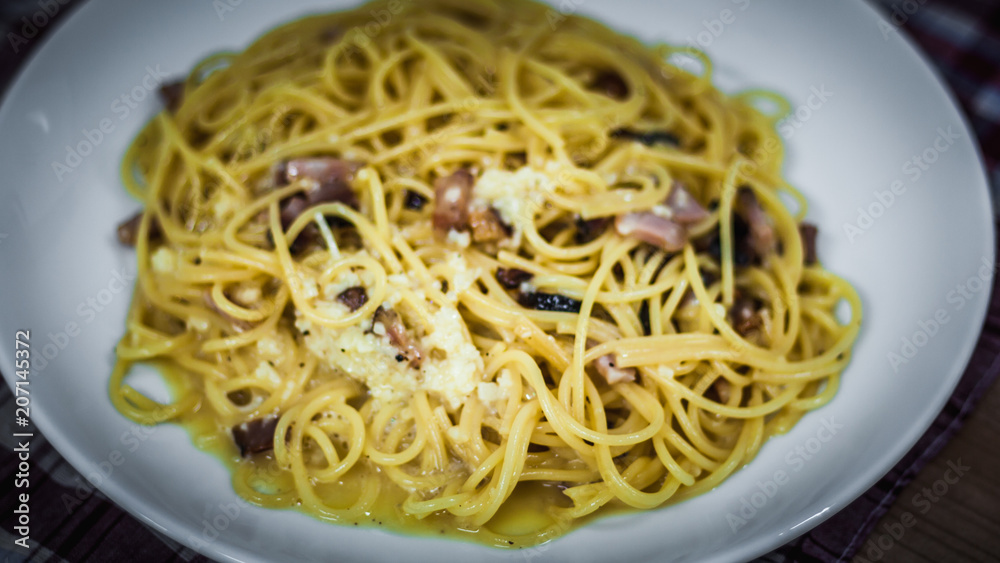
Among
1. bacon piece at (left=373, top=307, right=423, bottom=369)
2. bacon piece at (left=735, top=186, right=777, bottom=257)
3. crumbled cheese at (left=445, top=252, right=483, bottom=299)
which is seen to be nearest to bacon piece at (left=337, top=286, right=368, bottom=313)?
bacon piece at (left=373, top=307, right=423, bottom=369)

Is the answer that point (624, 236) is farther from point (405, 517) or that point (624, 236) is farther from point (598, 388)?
point (405, 517)

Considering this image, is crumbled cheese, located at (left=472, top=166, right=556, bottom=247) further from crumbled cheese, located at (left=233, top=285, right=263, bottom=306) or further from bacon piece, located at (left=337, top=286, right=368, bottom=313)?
crumbled cheese, located at (left=233, top=285, right=263, bottom=306)

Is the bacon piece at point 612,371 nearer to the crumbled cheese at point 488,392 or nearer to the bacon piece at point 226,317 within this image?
the crumbled cheese at point 488,392

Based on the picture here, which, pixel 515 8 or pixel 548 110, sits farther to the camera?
pixel 515 8

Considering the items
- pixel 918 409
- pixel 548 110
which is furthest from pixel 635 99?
pixel 918 409

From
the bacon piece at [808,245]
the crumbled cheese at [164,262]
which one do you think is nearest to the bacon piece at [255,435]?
the crumbled cheese at [164,262]

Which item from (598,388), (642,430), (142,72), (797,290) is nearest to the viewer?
(642,430)

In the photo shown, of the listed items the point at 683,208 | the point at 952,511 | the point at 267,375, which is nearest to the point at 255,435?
the point at 267,375
